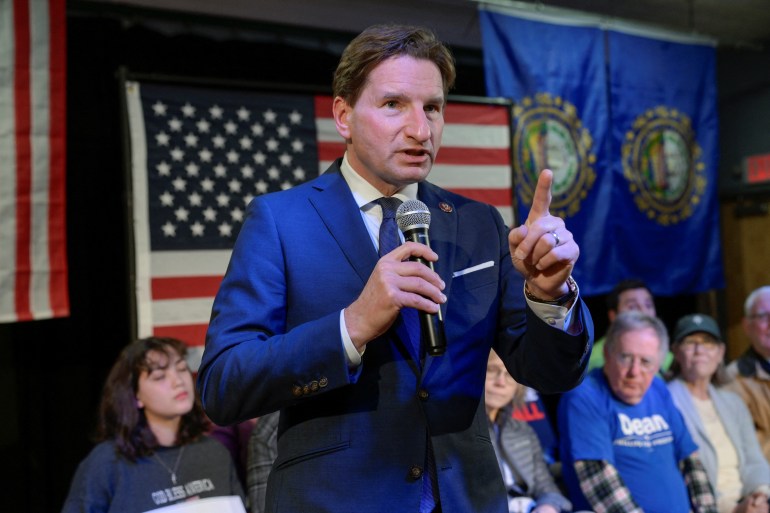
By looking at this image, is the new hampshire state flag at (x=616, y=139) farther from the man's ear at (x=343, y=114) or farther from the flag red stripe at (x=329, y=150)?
the man's ear at (x=343, y=114)

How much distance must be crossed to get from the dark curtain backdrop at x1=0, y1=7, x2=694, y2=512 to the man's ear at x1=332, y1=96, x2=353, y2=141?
3.02 meters

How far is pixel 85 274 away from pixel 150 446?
177 cm

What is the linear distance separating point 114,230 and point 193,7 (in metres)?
1.52

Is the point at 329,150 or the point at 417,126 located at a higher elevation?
the point at 329,150

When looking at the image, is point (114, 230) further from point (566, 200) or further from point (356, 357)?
point (356, 357)

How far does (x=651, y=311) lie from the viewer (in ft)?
15.1

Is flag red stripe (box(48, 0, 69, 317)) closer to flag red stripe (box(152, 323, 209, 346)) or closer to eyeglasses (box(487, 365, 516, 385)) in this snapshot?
flag red stripe (box(152, 323, 209, 346))

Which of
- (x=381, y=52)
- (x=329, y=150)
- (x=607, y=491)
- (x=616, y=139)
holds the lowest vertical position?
(x=607, y=491)

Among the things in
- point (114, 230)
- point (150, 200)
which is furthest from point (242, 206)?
point (114, 230)

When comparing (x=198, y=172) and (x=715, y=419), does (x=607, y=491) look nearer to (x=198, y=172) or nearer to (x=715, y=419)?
(x=715, y=419)

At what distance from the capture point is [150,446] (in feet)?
9.66

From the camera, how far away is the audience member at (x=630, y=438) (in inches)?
126

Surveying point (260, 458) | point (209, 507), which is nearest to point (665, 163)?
→ point (260, 458)

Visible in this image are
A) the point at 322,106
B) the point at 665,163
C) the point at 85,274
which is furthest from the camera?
the point at 665,163
